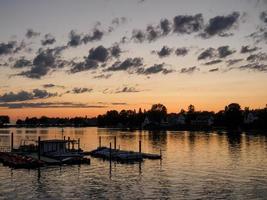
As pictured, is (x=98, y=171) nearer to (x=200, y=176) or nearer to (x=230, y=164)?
(x=200, y=176)

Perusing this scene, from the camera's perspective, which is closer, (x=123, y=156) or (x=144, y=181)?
(x=144, y=181)

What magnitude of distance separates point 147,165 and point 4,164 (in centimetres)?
2577

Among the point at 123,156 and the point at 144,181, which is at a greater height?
the point at 123,156

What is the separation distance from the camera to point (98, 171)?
72.7 m

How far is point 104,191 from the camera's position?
177ft

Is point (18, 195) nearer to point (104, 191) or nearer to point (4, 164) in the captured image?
point (104, 191)

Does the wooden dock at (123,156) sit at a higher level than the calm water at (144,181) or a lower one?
higher

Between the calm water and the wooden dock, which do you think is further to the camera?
the wooden dock

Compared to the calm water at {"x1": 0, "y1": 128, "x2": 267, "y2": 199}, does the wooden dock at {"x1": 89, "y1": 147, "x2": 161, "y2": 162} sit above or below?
above

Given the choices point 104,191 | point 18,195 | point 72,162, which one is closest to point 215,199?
point 104,191

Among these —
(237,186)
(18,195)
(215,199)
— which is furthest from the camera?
(237,186)

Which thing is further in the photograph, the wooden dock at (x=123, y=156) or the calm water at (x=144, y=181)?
the wooden dock at (x=123, y=156)

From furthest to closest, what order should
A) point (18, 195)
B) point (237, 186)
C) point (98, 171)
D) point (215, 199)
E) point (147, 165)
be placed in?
point (147, 165) < point (98, 171) < point (237, 186) < point (18, 195) < point (215, 199)

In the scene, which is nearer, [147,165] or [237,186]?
[237,186]
